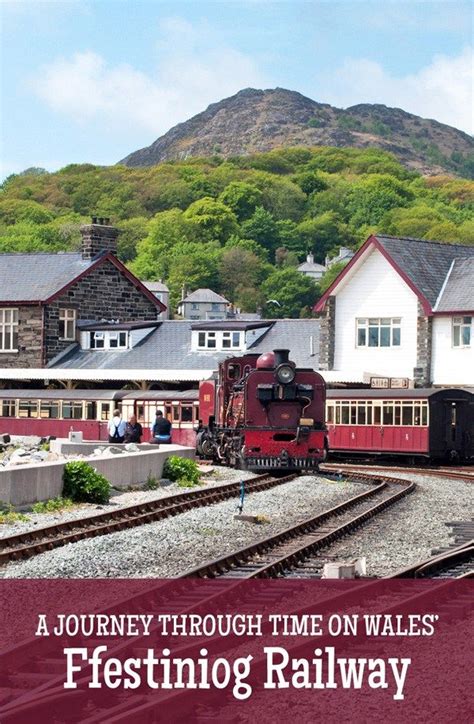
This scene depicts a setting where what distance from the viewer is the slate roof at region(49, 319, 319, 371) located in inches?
2256

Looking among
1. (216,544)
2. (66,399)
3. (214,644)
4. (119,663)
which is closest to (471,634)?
(214,644)

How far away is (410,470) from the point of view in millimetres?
39469

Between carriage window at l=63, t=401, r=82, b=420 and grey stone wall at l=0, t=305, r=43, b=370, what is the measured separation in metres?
10.8

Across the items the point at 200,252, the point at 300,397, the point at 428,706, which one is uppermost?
the point at 200,252

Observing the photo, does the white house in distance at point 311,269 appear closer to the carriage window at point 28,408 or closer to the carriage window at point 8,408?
the carriage window at point 8,408

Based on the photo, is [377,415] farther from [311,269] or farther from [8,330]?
[311,269]

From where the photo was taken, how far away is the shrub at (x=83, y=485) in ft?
80.1

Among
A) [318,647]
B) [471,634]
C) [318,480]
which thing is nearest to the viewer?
[318,647]

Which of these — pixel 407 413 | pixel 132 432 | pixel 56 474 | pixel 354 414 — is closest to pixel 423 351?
pixel 354 414

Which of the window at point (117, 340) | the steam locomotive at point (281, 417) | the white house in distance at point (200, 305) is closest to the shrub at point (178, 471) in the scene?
the steam locomotive at point (281, 417)

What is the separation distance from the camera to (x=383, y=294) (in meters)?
56.2

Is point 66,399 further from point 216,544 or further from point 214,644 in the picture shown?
point 214,644

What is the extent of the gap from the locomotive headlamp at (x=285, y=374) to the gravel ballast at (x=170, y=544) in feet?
21.2

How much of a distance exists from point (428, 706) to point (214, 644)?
1.94m
